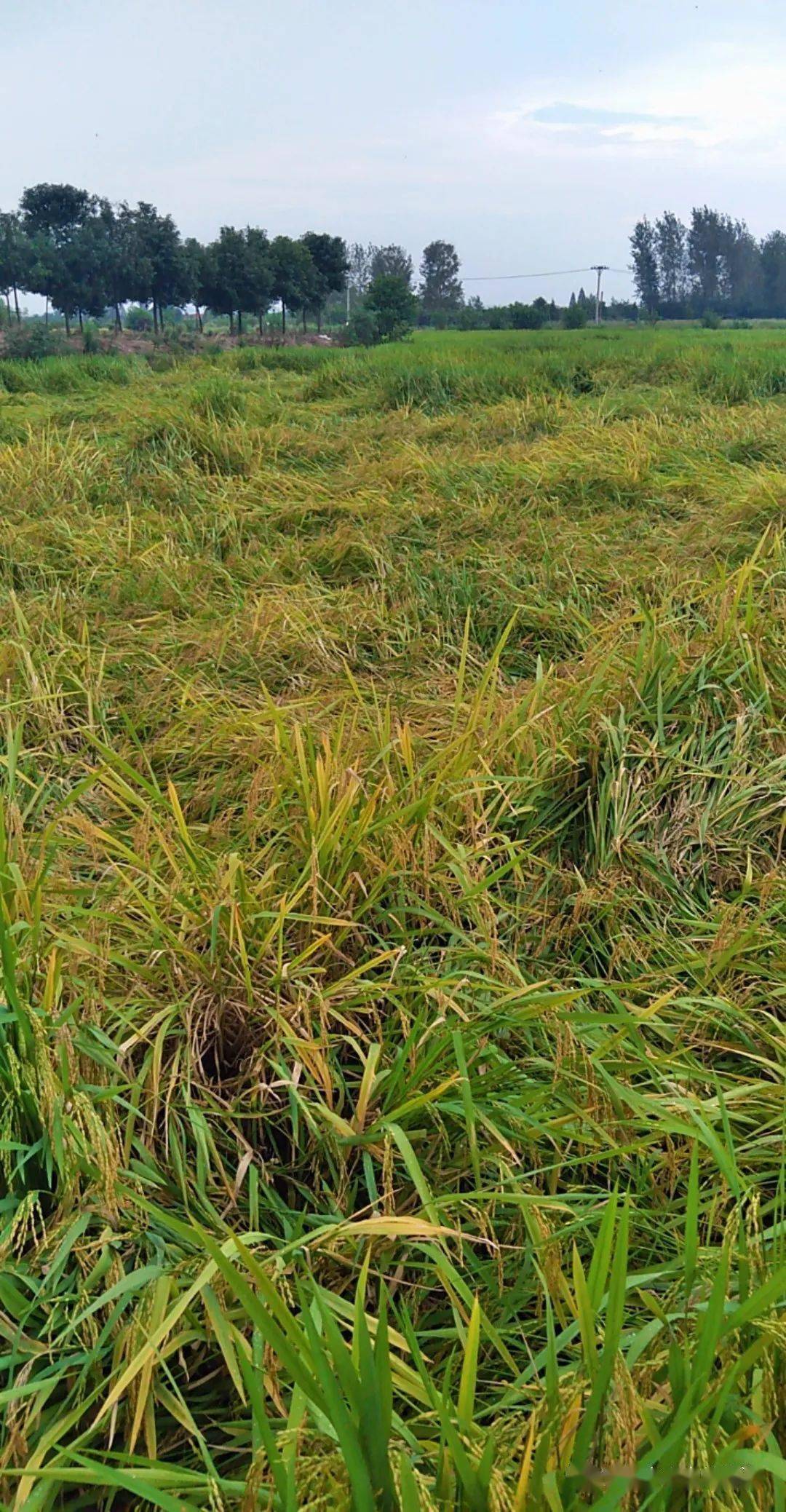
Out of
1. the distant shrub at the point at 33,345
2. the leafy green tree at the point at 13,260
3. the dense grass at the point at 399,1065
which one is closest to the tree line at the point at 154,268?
the leafy green tree at the point at 13,260

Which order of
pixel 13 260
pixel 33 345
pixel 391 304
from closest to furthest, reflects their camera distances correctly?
1. pixel 33 345
2. pixel 391 304
3. pixel 13 260

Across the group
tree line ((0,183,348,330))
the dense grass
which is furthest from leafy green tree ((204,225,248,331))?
the dense grass

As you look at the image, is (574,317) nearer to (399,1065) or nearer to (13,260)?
(399,1065)

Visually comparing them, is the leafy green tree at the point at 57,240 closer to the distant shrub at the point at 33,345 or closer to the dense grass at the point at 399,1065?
the distant shrub at the point at 33,345

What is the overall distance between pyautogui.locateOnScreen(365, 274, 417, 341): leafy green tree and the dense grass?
2191 centimetres

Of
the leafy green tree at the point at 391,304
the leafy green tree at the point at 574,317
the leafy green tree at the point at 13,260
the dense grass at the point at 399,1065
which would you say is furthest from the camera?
the leafy green tree at the point at 13,260

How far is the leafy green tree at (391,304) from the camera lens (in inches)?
886

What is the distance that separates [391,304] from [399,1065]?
25.2 metres

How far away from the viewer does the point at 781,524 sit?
3.04 metres

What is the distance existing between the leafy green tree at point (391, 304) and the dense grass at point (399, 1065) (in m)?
21.9

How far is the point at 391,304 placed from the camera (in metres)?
23.6

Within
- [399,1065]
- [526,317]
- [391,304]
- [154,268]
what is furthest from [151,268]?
[399,1065]

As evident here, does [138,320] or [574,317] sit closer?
[574,317]

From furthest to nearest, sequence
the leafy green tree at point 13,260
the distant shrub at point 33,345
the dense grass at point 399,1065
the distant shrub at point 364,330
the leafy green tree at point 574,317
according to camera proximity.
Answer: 1. the leafy green tree at point 13,260
2. the distant shrub at point 364,330
3. the distant shrub at point 33,345
4. the leafy green tree at point 574,317
5. the dense grass at point 399,1065
